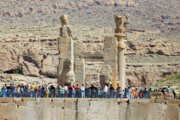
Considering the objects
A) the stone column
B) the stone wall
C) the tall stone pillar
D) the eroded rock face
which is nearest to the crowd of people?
the stone wall

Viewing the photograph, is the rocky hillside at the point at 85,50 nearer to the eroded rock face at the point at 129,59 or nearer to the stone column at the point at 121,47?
the eroded rock face at the point at 129,59

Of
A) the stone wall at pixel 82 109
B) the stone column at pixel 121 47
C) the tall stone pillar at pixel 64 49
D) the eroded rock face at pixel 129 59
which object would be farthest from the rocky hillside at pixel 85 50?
the stone wall at pixel 82 109

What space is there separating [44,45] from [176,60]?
3521cm

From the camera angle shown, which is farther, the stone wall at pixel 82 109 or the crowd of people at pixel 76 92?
the crowd of people at pixel 76 92

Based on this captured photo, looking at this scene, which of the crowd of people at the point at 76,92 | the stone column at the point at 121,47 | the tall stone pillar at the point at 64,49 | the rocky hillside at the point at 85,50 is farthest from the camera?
the rocky hillside at the point at 85,50

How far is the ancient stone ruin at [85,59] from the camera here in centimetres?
3859

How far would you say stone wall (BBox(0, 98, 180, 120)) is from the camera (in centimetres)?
3186

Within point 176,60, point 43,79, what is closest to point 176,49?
point 176,60

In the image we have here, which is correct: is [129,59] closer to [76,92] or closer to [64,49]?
[64,49]

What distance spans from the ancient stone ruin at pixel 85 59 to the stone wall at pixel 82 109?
524 centimetres

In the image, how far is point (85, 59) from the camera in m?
42.6

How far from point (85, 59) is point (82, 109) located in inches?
406

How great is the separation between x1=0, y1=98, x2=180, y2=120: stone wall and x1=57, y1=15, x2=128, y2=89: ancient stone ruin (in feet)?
17.2

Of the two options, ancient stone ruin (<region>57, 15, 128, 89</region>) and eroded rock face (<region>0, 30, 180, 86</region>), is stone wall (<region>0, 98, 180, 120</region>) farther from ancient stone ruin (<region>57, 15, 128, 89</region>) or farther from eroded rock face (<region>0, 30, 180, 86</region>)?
eroded rock face (<region>0, 30, 180, 86</region>)
